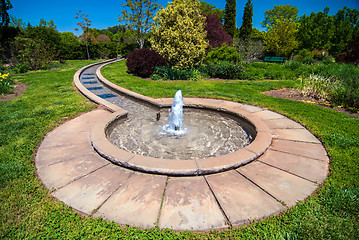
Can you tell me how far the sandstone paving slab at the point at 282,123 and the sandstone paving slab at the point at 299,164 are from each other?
134cm

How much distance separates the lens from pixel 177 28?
10.4 m

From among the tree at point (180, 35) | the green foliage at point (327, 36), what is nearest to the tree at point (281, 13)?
the green foliage at point (327, 36)

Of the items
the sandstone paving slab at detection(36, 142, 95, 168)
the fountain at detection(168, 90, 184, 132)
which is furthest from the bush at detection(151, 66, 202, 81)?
the sandstone paving slab at detection(36, 142, 95, 168)

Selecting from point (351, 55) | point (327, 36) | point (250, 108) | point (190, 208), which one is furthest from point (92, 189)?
point (327, 36)

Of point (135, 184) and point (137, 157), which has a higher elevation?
point (137, 157)

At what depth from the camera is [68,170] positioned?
2.85 m

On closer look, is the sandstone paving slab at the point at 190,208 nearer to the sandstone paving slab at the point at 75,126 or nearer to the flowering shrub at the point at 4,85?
the sandstone paving slab at the point at 75,126

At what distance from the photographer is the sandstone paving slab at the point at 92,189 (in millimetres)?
2244

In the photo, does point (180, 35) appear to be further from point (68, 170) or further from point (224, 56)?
point (68, 170)

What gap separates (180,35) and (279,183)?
Result: 31.4 feet

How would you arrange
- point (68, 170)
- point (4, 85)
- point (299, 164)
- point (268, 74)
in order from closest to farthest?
point (68, 170) → point (299, 164) → point (4, 85) → point (268, 74)

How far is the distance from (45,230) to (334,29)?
39689mm

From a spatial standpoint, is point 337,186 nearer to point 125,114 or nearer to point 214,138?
point 214,138

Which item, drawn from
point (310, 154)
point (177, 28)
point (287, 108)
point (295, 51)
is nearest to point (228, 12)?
point (295, 51)
